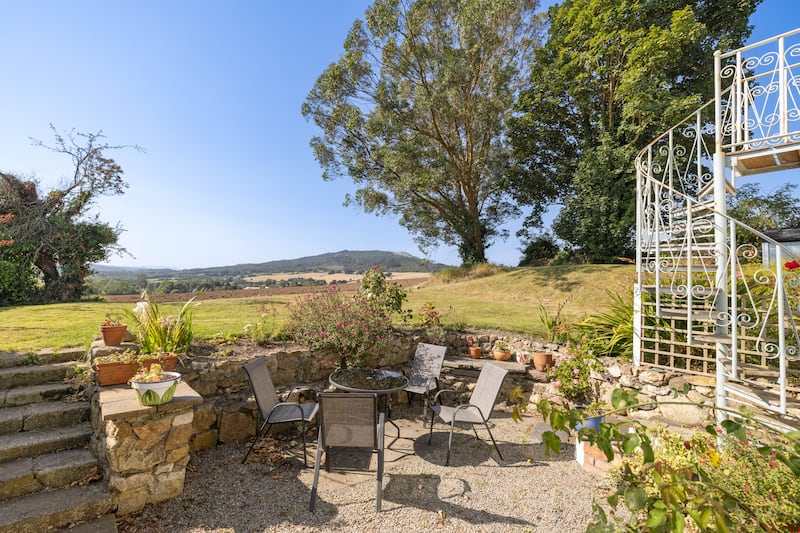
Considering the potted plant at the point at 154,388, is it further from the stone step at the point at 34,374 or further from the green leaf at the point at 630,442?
the green leaf at the point at 630,442

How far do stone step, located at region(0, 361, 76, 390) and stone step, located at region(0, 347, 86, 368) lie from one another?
68 mm

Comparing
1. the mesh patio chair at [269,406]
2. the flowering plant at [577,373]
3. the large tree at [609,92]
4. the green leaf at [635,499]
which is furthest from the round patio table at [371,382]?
the large tree at [609,92]

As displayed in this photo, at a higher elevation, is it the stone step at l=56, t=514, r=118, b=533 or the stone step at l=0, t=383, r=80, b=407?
the stone step at l=0, t=383, r=80, b=407

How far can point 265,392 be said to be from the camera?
13.5ft

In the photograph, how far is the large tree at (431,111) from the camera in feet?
43.7

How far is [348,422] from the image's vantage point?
341 cm

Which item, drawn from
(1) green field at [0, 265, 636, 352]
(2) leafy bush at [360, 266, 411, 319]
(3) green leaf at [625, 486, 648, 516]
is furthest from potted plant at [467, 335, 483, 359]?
(3) green leaf at [625, 486, 648, 516]

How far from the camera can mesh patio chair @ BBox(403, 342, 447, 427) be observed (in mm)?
5137

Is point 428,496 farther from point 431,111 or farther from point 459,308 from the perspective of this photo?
point 431,111

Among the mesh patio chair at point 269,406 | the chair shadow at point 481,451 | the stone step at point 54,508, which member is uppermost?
the mesh patio chair at point 269,406

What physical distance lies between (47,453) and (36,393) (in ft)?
2.54

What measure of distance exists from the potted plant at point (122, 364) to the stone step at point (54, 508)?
2.93 ft

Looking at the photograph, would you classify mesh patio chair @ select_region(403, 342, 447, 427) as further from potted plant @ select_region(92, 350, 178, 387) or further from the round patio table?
potted plant @ select_region(92, 350, 178, 387)

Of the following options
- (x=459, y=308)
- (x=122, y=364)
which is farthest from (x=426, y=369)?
(x=459, y=308)
